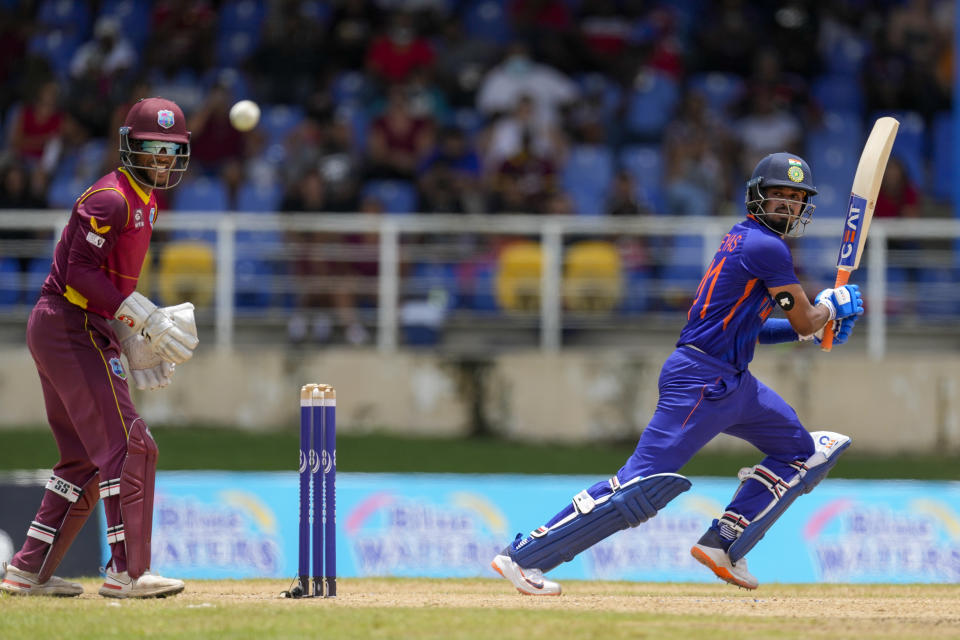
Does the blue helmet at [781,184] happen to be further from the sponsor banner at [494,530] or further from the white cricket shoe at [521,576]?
the sponsor banner at [494,530]

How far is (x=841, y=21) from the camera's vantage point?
18.8m

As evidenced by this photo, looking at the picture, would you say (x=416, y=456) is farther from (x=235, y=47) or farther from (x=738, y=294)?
(x=235, y=47)

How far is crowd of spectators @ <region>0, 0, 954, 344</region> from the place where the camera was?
16203 mm

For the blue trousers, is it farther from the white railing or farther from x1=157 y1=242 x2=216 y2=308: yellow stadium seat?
x1=157 y1=242 x2=216 y2=308: yellow stadium seat

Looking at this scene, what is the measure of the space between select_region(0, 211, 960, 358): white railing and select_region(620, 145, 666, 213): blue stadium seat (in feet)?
3.69

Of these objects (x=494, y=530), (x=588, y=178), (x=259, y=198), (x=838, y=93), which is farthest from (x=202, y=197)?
(x=838, y=93)

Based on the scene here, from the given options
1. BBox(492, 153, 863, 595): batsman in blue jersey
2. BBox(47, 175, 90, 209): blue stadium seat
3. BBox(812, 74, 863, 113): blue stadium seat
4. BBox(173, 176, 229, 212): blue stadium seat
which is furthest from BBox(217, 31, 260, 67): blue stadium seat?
BBox(492, 153, 863, 595): batsman in blue jersey

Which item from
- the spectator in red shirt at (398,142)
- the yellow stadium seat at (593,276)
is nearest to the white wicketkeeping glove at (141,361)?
the yellow stadium seat at (593,276)

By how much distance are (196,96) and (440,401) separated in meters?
5.57

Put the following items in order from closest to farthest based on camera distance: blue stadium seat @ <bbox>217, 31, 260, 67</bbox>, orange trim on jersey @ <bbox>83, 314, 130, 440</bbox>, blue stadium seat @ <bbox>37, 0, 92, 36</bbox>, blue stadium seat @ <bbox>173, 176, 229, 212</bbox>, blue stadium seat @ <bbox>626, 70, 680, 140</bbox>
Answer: orange trim on jersey @ <bbox>83, 314, 130, 440</bbox> < blue stadium seat @ <bbox>173, 176, 229, 212</bbox> < blue stadium seat @ <bbox>626, 70, 680, 140</bbox> < blue stadium seat @ <bbox>217, 31, 260, 67</bbox> < blue stadium seat @ <bbox>37, 0, 92, 36</bbox>

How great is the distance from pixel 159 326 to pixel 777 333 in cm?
328

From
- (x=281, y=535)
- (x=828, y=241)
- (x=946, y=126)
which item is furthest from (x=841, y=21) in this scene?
(x=281, y=535)

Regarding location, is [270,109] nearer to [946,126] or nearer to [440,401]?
[440,401]

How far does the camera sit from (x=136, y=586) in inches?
302
